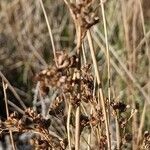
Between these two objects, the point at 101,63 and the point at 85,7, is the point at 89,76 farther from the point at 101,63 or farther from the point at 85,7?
the point at 101,63

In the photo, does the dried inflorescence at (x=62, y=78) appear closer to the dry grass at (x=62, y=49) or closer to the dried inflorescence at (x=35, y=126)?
the dried inflorescence at (x=35, y=126)

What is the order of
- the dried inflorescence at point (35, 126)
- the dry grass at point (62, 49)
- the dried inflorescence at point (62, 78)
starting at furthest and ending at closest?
1. the dry grass at point (62, 49)
2. the dried inflorescence at point (35, 126)
3. the dried inflorescence at point (62, 78)

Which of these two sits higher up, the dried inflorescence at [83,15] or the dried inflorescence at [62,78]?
the dried inflorescence at [83,15]

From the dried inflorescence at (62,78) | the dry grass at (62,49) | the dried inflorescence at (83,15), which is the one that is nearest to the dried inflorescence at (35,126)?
the dried inflorescence at (62,78)

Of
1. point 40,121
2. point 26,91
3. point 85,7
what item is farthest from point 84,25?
point 26,91

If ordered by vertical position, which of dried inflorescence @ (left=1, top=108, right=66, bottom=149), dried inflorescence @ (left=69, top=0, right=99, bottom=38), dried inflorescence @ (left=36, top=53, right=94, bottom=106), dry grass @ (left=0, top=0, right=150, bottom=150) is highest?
dried inflorescence @ (left=69, top=0, right=99, bottom=38)

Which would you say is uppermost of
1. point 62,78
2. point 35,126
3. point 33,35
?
point 62,78

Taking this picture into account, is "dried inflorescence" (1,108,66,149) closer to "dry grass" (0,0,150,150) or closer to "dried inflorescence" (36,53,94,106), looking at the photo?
"dried inflorescence" (36,53,94,106)

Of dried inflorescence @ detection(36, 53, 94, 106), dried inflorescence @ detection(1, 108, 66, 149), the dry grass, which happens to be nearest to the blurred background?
the dry grass

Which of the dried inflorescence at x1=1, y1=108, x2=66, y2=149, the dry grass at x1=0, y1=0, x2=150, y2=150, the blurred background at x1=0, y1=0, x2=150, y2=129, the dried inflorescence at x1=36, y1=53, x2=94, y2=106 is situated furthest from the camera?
the blurred background at x1=0, y1=0, x2=150, y2=129

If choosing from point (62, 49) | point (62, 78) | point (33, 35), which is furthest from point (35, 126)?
point (33, 35)

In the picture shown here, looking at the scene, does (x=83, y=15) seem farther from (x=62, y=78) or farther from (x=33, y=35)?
(x=33, y=35)
